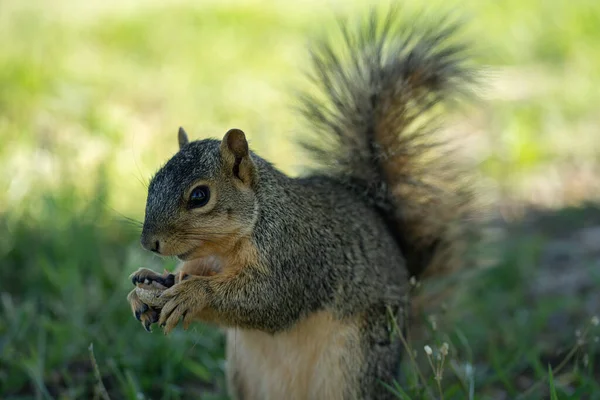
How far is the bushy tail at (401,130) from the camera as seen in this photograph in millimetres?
2189

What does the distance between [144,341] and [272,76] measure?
2.60m

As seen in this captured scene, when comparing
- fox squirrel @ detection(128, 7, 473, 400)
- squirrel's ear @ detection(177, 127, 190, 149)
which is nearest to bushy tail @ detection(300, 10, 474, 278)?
fox squirrel @ detection(128, 7, 473, 400)

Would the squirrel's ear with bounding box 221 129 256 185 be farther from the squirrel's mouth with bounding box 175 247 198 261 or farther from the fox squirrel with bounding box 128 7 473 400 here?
the squirrel's mouth with bounding box 175 247 198 261

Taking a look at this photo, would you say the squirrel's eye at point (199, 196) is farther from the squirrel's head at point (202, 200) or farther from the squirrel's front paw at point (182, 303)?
the squirrel's front paw at point (182, 303)

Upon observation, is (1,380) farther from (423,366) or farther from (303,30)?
(303,30)

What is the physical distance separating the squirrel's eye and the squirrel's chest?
15.3 inches

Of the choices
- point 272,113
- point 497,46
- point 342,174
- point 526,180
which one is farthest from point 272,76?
point 342,174

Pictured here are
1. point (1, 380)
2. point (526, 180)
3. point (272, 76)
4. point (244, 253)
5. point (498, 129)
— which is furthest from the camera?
point (272, 76)

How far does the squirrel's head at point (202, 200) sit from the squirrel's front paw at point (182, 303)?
63 mm

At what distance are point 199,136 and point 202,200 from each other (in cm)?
181

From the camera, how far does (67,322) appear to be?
7.57 ft

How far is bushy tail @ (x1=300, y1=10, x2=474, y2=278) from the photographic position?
7.18ft

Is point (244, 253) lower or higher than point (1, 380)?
higher

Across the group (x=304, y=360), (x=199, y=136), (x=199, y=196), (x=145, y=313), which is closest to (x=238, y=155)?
(x=199, y=196)
